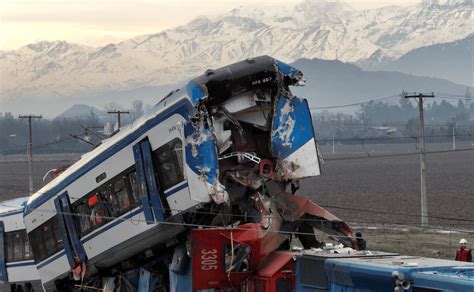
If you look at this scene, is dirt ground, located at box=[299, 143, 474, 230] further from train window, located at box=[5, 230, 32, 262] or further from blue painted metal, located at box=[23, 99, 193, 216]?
blue painted metal, located at box=[23, 99, 193, 216]

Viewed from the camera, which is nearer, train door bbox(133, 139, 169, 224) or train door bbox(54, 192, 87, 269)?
train door bbox(133, 139, 169, 224)

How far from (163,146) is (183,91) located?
3.54 feet

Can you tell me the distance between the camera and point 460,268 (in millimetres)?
12602

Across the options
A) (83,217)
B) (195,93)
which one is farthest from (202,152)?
(83,217)

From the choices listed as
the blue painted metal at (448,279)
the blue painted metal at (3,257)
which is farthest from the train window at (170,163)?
the blue painted metal at (3,257)

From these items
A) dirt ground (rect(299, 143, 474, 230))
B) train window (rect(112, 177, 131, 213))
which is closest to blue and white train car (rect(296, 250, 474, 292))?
train window (rect(112, 177, 131, 213))

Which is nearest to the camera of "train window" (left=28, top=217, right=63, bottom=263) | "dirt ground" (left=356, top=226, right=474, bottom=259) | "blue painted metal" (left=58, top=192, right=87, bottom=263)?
"blue painted metal" (left=58, top=192, right=87, bottom=263)

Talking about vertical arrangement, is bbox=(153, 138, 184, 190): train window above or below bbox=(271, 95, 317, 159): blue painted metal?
below

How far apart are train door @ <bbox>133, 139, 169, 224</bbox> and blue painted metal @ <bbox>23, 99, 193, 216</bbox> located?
27cm

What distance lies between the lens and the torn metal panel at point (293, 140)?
1739 cm

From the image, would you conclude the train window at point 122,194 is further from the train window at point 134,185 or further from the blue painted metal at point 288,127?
the blue painted metal at point 288,127

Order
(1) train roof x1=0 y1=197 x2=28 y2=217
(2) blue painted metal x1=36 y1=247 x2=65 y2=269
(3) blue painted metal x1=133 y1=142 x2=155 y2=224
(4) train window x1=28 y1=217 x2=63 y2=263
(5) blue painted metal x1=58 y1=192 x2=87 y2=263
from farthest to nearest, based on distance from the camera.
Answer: (1) train roof x1=0 y1=197 x2=28 y2=217
(4) train window x1=28 y1=217 x2=63 y2=263
(2) blue painted metal x1=36 y1=247 x2=65 y2=269
(5) blue painted metal x1=58 y1=192 x2=87 y2=263
(3) blue painted metal x1=133 y1=142 x2=155 y2=224

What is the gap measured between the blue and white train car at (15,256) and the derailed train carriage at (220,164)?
8079 mm

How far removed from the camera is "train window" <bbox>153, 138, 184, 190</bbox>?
671 inches
